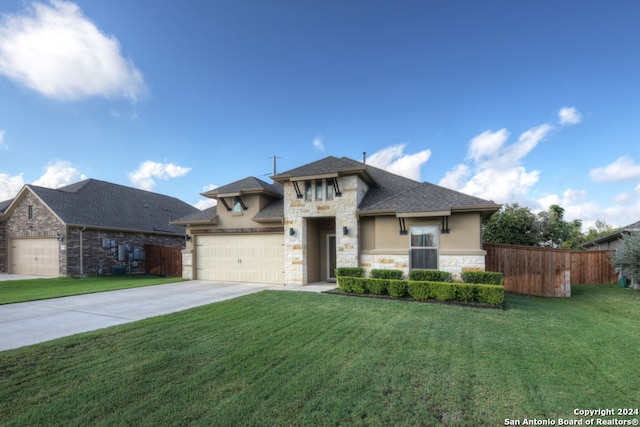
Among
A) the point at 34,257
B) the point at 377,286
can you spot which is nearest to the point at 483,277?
the point at 377,286

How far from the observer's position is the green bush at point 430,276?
8898 millimetres

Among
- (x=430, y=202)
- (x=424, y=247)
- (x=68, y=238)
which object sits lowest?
(x=424, y=247)

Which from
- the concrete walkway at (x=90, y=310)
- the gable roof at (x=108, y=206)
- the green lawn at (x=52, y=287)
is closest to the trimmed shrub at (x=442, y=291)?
the concrete walkway at (x=90, y=310)

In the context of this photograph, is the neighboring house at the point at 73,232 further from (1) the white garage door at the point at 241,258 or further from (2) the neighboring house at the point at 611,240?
(2) the neighboring house at the point at 611,240

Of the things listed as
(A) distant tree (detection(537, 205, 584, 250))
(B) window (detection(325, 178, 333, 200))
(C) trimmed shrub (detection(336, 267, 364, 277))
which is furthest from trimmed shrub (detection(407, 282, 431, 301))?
(A) distant tree (detection(537, 205, 584, 250))

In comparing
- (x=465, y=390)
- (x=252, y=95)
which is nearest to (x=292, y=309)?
(x=465, y=390)

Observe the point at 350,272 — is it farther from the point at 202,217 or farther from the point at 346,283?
the point at 202,217

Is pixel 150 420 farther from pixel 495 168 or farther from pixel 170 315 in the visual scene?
pixel 495 168

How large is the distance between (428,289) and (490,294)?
155 cm

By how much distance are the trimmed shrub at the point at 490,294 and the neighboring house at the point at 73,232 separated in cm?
1813

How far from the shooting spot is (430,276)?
9.02 m

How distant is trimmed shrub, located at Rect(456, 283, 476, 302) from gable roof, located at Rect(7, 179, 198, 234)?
17.8m

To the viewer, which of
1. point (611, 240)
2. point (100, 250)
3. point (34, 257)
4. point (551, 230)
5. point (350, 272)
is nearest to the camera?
point (350, 272)

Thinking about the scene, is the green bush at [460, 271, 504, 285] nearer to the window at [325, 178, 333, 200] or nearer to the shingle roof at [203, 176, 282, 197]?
the window at [325, 178, 333, 200]
